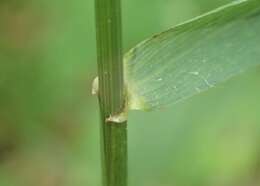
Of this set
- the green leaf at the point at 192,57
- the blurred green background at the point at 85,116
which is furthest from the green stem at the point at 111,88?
the blurred green background at the point at 85,116

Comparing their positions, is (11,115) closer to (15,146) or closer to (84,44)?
(15,146)

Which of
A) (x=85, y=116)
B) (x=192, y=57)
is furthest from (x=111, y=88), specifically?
(x=85, y=116)

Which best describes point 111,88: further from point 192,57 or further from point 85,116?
point 85,116

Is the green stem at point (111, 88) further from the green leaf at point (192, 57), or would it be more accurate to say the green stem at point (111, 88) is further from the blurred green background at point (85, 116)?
the blurred green background at point (85, 116)

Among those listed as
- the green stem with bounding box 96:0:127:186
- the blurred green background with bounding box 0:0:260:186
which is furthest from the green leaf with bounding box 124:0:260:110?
the blurred green background with bounding box 0:0:260:186

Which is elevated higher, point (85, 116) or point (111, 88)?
point (111, 88)

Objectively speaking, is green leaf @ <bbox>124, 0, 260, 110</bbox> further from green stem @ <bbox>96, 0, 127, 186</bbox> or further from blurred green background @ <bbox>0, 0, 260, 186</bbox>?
blurred green background @ <bbox>0, 0, 260, 186</bbox>

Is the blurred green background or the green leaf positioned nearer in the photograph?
the green leaf
